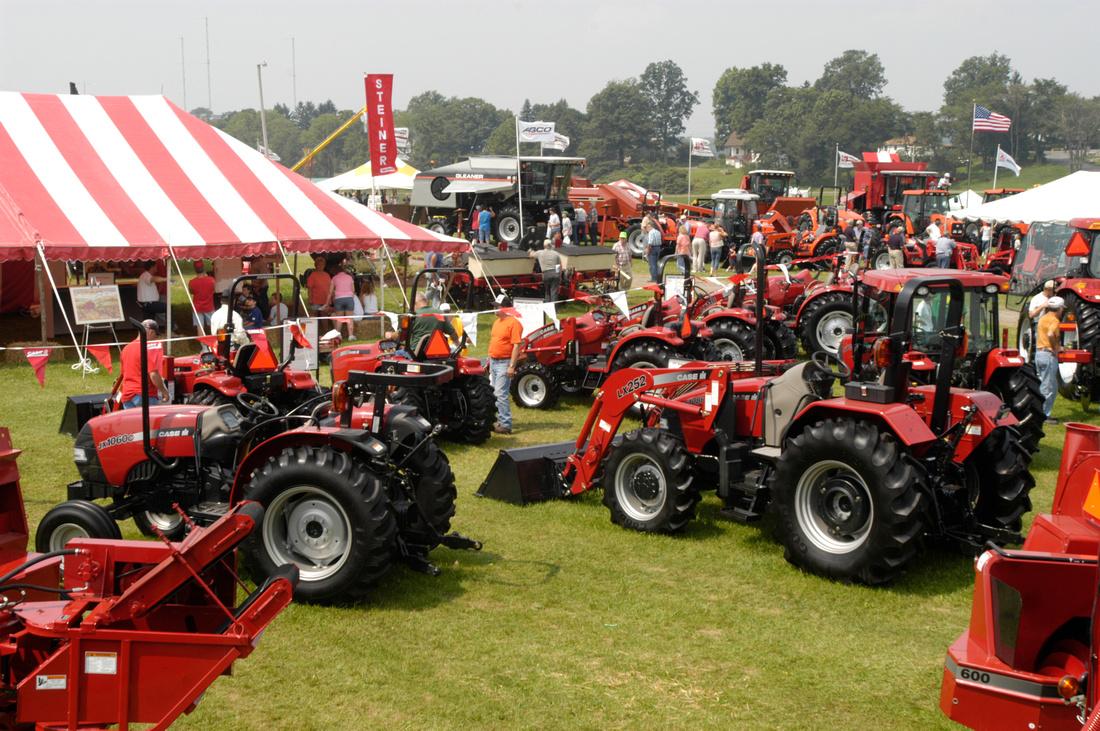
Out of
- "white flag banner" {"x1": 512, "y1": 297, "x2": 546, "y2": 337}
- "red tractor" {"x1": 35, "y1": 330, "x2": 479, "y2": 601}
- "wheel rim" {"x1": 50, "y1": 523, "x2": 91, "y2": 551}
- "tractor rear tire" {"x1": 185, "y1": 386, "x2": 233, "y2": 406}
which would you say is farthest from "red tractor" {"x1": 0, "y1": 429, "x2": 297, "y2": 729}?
"white flag banner" {"x1": 512, "y1": 297, "x2": 546, "y2": 337}

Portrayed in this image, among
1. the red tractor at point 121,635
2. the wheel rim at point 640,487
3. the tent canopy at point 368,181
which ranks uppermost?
the tent canopy at point 368,181

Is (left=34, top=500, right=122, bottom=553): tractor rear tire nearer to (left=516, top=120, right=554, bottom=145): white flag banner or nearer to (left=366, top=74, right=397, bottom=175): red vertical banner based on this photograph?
(left=366, top=74, right=397, bottom=175): red vertical banner

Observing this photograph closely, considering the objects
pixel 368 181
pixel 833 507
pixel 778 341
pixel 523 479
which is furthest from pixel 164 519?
pixel 368 181

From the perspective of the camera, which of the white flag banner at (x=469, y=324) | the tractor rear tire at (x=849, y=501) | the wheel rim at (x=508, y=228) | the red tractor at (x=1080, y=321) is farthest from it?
the wheel rim at (x=508, y=228)

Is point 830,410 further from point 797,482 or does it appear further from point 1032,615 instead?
point 1032,615

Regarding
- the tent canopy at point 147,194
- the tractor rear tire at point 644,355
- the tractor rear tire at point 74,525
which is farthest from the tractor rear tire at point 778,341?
the tractor rear tire at point 74,525

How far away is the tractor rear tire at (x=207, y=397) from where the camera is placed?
9320mm

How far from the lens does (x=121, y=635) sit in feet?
12.8

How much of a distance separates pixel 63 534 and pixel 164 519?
1.20m

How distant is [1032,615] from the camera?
4.01 meters

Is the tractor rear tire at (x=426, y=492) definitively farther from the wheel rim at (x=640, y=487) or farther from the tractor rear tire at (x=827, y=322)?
the tractor rear tire at (x=827, y=322)

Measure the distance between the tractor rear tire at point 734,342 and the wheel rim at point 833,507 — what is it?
6726mm

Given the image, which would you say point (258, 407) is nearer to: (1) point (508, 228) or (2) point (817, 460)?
(2) point (817, 460)

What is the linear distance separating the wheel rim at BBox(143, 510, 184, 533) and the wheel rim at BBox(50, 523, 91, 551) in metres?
1.02
